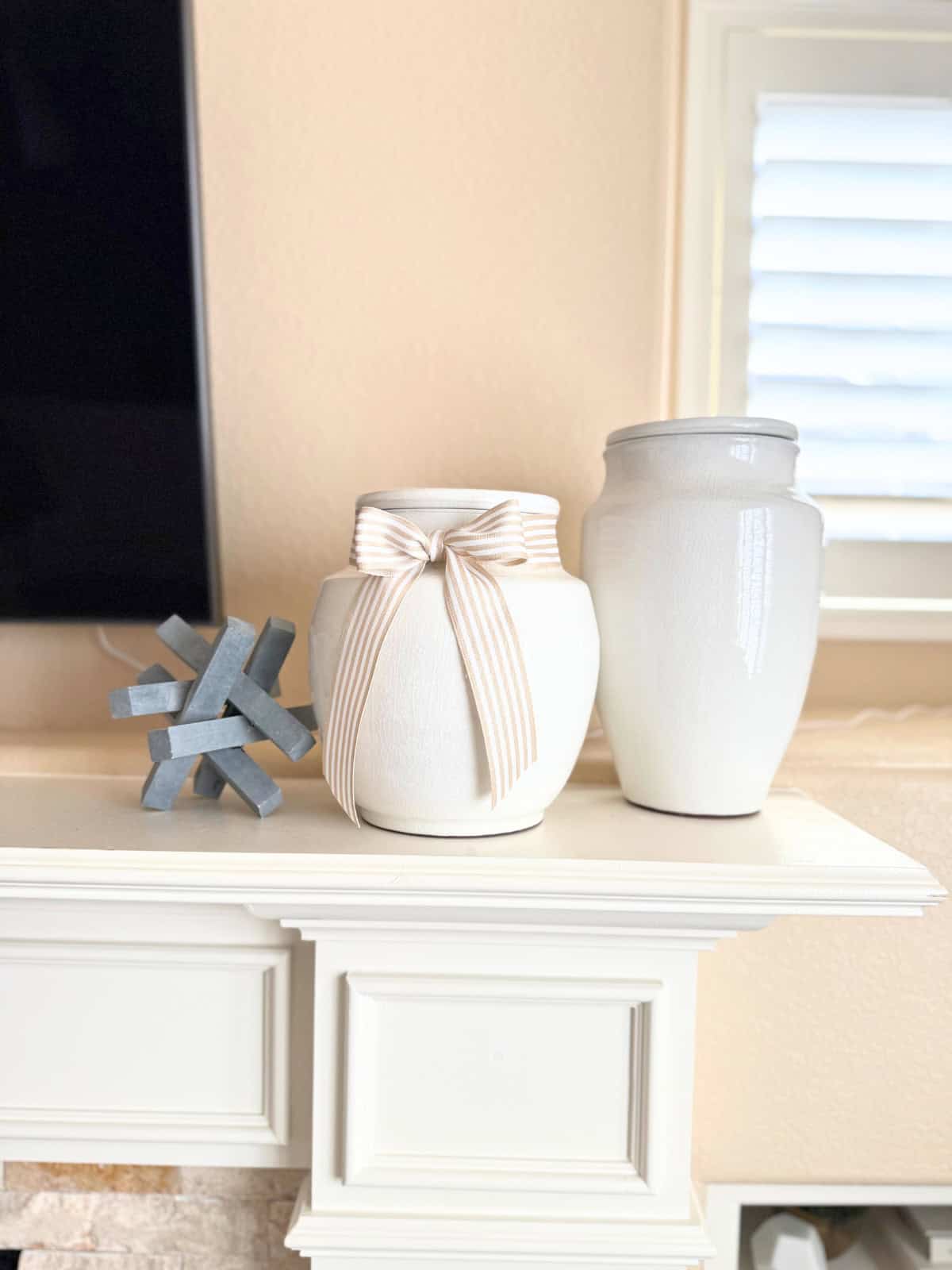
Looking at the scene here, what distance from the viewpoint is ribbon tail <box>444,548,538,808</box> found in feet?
1.97

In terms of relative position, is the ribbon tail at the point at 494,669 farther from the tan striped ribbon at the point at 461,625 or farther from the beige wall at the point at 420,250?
the beige wall at the point at 420,250

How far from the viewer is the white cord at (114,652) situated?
94cm

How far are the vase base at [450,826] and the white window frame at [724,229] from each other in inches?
19.2

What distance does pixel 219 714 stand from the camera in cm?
70

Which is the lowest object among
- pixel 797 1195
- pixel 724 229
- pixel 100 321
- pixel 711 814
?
pixel 797 1195

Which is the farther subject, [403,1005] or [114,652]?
[114,652]

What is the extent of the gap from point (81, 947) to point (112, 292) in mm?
560

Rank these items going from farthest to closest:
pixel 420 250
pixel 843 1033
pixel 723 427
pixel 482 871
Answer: pixel 420 250, pixel 843 1033, pixel 723 427, pixel 482 871

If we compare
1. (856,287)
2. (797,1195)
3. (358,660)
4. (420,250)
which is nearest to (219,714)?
(358,660)

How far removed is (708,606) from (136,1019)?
0.51m

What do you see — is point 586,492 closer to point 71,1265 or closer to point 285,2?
point 285,2

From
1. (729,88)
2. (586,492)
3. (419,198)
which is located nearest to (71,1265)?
(586,492)

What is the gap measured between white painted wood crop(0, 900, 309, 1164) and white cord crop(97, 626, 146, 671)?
33 cm

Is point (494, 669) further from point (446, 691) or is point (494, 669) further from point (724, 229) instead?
point (724, 229)
